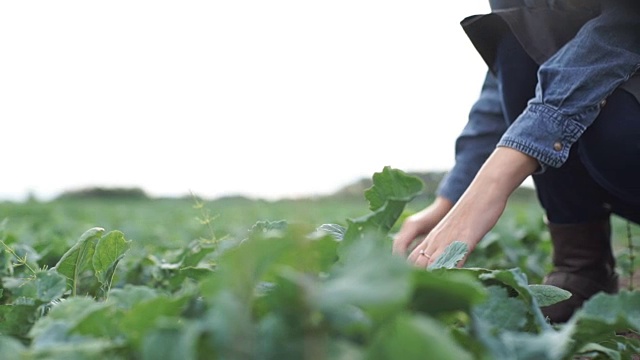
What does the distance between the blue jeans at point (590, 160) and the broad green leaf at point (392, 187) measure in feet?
2.73

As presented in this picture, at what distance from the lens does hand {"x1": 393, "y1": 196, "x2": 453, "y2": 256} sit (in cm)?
234

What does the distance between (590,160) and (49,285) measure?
155 cm

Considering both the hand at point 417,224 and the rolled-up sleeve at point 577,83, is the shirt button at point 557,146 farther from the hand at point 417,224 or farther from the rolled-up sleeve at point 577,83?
the hand at point 417,224

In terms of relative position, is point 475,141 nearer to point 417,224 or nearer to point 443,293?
point 417,224

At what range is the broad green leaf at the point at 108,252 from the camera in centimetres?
167

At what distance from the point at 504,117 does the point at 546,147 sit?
2.50 ft

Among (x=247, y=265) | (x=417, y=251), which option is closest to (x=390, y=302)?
(x=247, y=265)

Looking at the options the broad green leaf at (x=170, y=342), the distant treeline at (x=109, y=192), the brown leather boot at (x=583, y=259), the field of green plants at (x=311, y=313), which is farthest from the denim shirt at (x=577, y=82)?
the distant treeline at (x=109, y=192)

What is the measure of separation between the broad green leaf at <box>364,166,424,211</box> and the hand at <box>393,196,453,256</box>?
577mm

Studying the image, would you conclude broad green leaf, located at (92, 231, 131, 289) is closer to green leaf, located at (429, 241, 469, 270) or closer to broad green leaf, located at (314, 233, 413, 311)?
green leaf, located at (429, 241, 469, 270)

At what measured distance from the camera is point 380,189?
171 centimetres

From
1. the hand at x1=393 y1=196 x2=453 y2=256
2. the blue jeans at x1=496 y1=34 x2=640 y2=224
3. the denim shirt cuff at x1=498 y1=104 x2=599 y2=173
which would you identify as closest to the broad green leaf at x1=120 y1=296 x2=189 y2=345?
the denim shirt cuff at x1=498 y1=104 x2=599 y2=173

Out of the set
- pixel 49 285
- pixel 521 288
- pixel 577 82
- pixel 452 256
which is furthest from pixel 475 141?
pixel 49 285

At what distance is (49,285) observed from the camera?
1550mm
